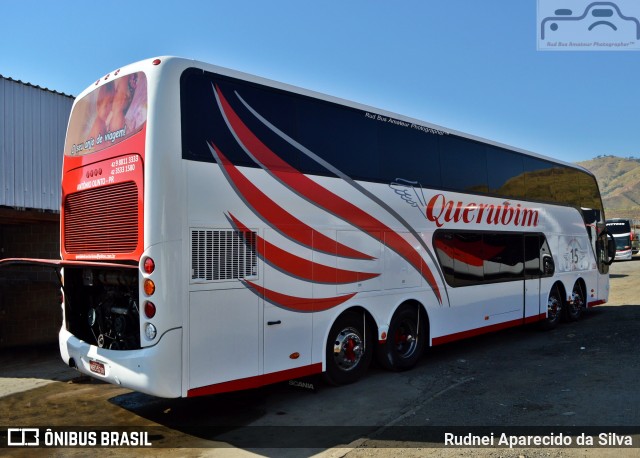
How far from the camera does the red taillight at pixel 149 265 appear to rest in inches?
211

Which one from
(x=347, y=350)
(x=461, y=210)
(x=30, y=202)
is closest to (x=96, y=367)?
(x=347, y=350)

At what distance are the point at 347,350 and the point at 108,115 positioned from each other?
4.36 m

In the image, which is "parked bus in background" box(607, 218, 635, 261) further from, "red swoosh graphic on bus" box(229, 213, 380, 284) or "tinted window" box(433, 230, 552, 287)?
"red swoosh graphic on bus" box(229, 213, 380, 284)

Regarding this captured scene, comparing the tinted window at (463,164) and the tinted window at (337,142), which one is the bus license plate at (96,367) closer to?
the tinted window at (337,142)

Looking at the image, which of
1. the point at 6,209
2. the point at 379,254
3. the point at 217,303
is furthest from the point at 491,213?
the point at 6,209

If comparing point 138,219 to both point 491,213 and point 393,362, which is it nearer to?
point 393,362

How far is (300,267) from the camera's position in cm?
666

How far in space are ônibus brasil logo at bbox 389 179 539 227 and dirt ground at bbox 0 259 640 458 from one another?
8.14 feet

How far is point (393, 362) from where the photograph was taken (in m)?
8.03

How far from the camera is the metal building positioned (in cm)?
1034

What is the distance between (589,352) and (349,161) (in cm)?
553

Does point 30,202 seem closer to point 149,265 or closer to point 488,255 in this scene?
point 149,265

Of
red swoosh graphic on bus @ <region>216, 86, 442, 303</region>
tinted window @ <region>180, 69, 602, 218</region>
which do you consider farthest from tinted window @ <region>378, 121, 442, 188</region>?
red swoosh graphic on bus @ <region>216, 86, 442, 303</region>

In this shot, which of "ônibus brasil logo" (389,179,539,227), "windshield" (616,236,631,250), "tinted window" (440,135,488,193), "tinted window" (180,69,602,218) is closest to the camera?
"tinted window" (180,69,602,218)
